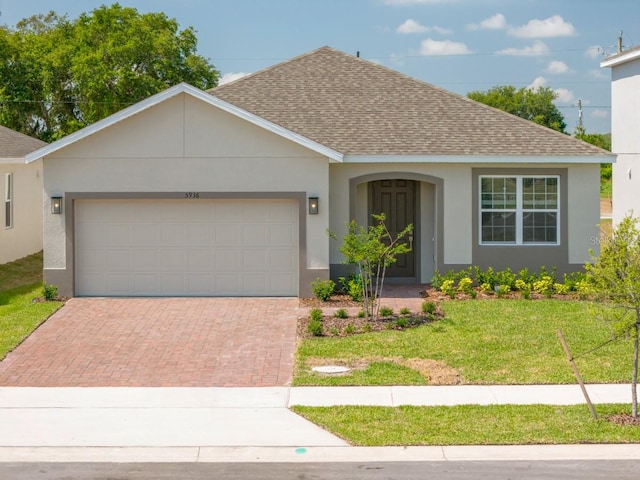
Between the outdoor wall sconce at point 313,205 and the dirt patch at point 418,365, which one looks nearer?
the dirt patch at point 418,365

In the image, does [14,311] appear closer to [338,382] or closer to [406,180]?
[338,382]

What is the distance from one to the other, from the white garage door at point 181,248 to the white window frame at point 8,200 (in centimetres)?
555

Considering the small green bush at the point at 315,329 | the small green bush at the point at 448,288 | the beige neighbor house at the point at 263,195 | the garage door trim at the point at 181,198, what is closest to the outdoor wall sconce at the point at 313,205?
the beige neighbor house at the point at 263,195

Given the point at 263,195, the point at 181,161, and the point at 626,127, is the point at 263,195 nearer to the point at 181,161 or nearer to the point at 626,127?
the point at 181,161

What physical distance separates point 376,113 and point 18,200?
35.0ft

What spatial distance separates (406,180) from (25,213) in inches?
459

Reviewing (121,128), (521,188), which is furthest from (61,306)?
(521,188)

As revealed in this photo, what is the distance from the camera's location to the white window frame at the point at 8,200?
23781 millimetres

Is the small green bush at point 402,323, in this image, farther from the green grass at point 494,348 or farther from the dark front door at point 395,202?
the dark front door at point 395,202

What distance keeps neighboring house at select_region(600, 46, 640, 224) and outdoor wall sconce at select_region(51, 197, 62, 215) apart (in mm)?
17210

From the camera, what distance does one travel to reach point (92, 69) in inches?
1789

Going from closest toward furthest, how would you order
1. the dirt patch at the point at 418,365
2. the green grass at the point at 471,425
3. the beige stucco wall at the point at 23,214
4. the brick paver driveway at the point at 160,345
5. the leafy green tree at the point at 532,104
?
the green grass at the point at 471,425 → the dirt patch at the point at 418,365 → the brick paver driveway at the point at 160,345 → the beige stucco wall at the point at 23,214 → the leafy green tree at the point at 532,104

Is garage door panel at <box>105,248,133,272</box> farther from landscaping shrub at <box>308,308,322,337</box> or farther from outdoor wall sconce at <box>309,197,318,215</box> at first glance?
landscaping shrub at <box>308,308,322,337</box>

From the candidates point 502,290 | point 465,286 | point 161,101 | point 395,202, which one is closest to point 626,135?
point 395,202
